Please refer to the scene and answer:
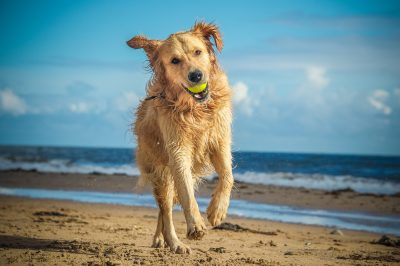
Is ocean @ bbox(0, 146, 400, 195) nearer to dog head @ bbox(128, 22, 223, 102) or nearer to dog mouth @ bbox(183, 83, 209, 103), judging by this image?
dog mouth @ bbox(183, 83, 209, 103)

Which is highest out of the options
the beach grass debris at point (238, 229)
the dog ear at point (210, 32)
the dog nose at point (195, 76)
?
the dog ear at point (210, 32)

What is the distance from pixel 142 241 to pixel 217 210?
2.28 meters

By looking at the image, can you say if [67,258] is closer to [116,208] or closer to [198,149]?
[198,149]

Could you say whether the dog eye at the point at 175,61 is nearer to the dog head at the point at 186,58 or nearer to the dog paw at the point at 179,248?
the dog head at the point at 186,58

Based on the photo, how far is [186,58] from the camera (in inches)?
208

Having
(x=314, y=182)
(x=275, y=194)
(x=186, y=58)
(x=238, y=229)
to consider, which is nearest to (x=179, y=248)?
(x=186, y=58)

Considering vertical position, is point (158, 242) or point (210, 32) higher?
point (210, 32)

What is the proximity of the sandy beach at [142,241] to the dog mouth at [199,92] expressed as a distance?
1.73m

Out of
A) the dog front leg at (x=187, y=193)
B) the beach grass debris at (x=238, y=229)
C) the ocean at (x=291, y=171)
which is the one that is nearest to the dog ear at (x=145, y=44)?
the dog front leg at (x=187, y=193)

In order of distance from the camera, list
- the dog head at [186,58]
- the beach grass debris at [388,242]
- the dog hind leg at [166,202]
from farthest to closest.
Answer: the beach grass debris at [388,242], the dog hind leg at [166,202], the dog head at [186,58]

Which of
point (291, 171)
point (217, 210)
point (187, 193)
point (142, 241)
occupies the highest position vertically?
point (291, 171)

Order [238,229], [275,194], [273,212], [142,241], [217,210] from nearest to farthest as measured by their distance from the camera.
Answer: [217,210]
[142,241]
[238,229]
[273,212]
[275,194]

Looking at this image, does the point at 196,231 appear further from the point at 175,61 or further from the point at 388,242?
the point at 388,242

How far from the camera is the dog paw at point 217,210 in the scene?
215 inches
